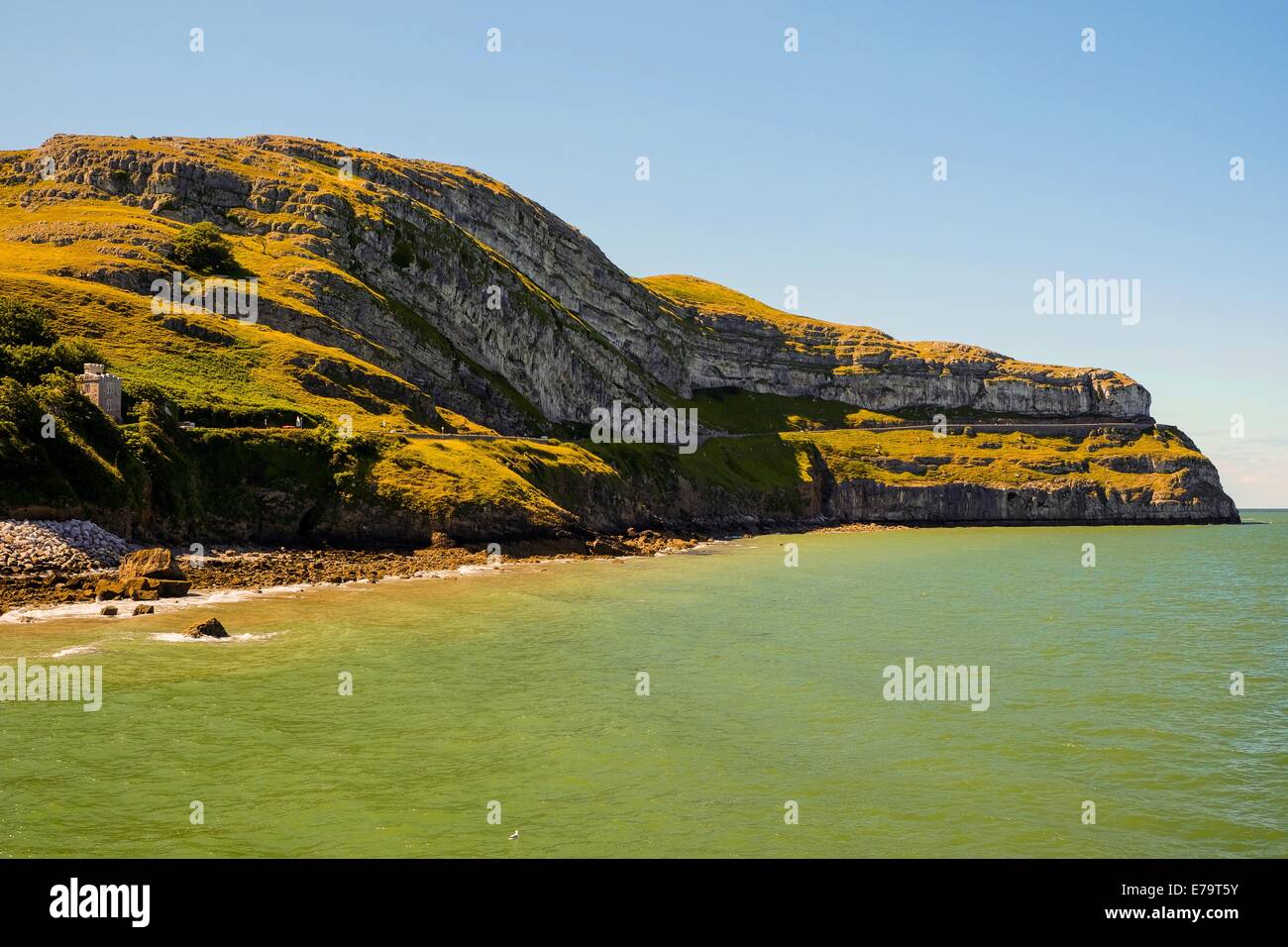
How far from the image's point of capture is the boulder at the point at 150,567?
62.8 meters

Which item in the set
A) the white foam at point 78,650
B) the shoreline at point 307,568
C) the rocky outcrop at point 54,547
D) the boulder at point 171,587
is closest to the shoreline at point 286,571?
the shoreline at point 307,568

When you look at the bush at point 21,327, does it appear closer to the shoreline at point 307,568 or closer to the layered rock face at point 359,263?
the shoreline at point 307,568

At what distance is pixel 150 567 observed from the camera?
63.4 metres

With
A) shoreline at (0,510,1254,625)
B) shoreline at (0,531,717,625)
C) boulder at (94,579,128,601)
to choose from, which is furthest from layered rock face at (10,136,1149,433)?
boulder at (94,579,128,601)

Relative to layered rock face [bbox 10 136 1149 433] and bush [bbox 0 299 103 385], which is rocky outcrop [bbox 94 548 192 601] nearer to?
bush [bbox 0 299 103 385]

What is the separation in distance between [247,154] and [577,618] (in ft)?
509

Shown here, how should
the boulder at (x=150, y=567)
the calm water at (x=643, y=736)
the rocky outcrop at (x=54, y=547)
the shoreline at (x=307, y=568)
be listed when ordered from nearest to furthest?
the calm water at (x=643, y=736) < the shoreline at (x=307, y=568) < the rocky outcrop at (x=54, y=547) < the boulder at (x=150, y=567)

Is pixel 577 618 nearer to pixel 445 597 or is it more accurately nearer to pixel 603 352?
pixel 445 597

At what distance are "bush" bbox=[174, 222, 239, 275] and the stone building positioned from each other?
55.9 metres

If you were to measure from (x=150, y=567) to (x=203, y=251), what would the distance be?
3259 inches

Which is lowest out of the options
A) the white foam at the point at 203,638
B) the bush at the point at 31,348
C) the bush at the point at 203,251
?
the white foam at the point at 203,638

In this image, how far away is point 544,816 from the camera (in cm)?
2456

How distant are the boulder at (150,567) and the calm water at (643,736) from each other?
618 cm
